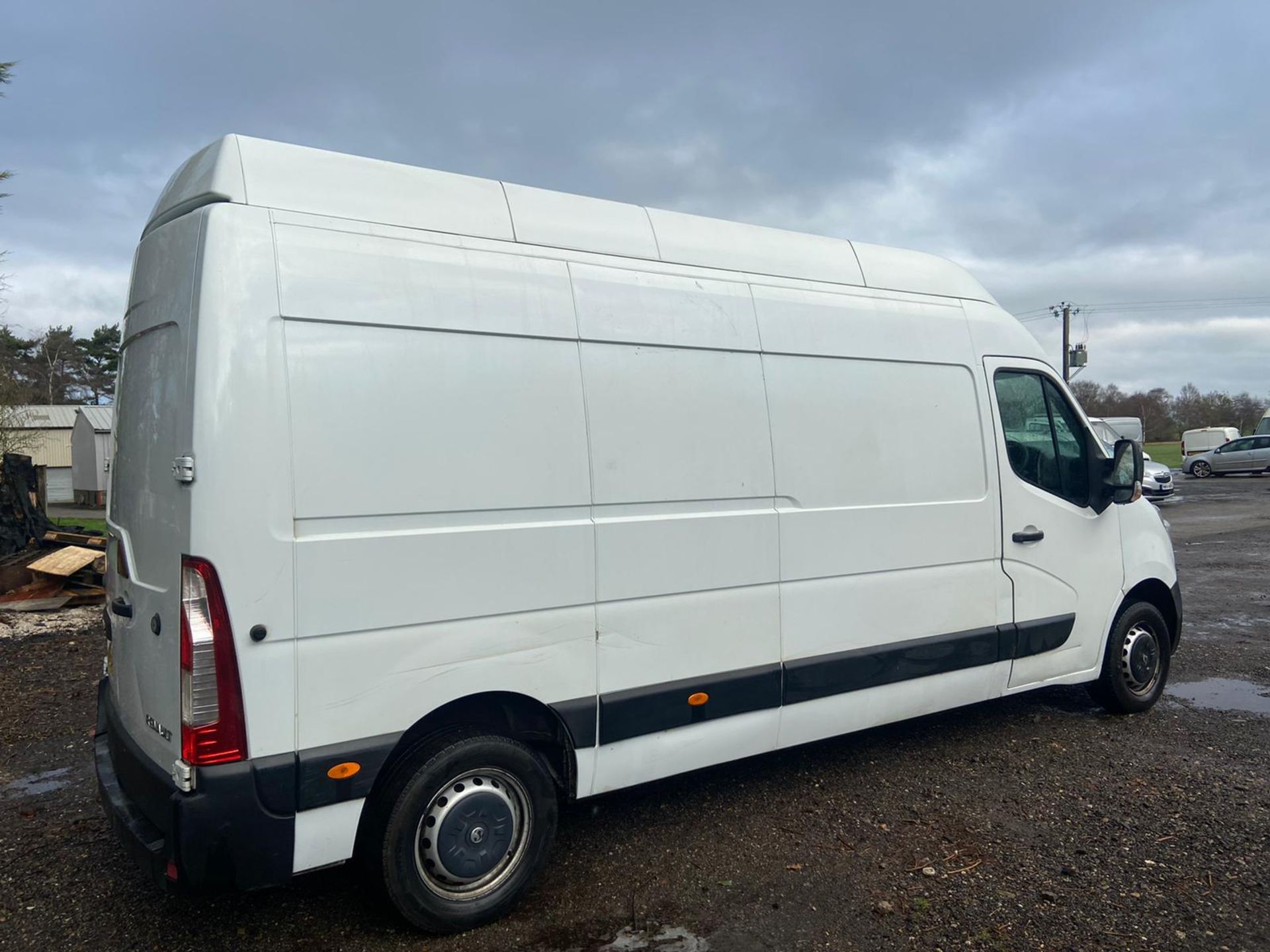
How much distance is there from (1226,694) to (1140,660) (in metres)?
1.22

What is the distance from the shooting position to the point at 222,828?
2.81 meters

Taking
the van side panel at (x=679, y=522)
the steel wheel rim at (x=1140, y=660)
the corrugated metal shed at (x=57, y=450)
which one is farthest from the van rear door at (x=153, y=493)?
the corrugated metal shed at (x=57, y=450)

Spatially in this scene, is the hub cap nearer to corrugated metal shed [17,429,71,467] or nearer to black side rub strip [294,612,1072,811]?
black side rub strip [294,612,1072,811]

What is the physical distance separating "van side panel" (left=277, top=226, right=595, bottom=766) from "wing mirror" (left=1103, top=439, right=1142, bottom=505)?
3474 mm

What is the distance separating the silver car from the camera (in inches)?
1289

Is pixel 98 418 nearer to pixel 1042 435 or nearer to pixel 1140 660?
pixel 1042 435

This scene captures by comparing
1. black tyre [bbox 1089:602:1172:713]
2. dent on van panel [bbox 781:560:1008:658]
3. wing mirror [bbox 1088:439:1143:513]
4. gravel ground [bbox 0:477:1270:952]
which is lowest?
gravel ground [bbox 0:477:1270:952]

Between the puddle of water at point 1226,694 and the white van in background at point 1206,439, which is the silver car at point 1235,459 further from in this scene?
the puddle of water at point 1226,694

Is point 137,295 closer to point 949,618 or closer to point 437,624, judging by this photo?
point 437,624

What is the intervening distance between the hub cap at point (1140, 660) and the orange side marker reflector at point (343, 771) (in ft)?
15.8

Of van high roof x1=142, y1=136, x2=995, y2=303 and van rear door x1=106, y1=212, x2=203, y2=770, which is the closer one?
van rear door x1=106, y1=212, x2=203, y2=770

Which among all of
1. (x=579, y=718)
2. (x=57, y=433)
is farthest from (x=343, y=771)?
(x=57, y=433)

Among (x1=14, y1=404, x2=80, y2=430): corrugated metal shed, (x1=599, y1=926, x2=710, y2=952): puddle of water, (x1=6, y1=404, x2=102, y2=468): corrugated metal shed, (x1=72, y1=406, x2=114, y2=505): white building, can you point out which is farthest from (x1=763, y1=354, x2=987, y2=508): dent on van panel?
(x1=14, y1=404, x2=80, y2=430): corrugated metal shed

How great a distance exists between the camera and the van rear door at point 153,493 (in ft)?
9.55
